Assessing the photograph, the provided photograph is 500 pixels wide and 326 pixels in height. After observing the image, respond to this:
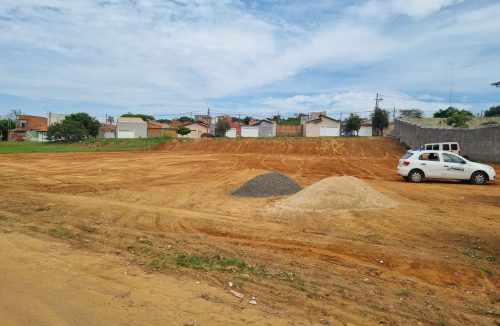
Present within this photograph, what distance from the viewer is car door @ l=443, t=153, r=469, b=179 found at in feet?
63.3

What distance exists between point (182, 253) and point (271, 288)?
224 cm

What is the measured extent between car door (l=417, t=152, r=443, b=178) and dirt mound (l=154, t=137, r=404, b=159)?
20.9 metres

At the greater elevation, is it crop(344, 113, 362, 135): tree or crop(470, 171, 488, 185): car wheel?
crop(344, 113, 362, 135): tree

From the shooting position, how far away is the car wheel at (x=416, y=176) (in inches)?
786

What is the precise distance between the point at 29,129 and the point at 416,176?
10308 cm

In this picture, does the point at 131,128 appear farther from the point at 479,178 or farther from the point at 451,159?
the point at 479,178

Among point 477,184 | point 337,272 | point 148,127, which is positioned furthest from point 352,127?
point 337,272

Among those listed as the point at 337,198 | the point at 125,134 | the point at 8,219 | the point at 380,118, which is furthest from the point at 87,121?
the point at 337,198

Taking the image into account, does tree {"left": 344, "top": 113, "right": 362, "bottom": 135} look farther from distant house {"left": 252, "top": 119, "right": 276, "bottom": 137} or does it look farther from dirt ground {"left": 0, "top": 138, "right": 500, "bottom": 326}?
dirt ground {"left": 0, "top": 138, "right": 500, "bottom": 326}

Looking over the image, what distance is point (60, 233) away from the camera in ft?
28.7

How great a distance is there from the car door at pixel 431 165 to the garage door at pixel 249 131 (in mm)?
68294

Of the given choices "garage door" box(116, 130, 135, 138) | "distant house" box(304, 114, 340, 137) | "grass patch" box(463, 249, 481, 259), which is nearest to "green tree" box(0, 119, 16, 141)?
"garage door" box(116, 130, 135, 138)

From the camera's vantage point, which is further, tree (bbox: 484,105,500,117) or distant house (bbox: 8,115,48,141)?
distant house (bbox: 8,115,48,141)

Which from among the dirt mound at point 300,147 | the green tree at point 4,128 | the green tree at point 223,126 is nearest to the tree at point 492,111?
the dirt mound at point 300,147
